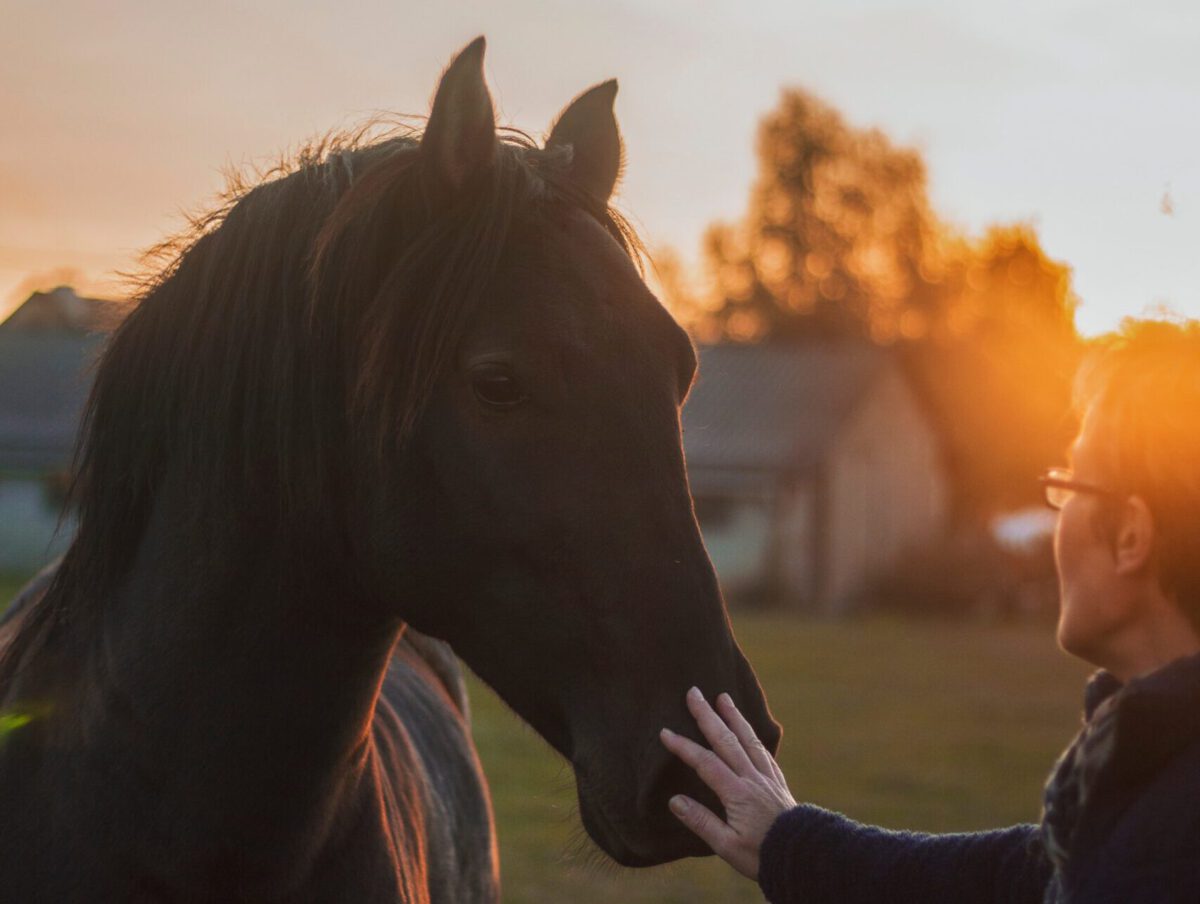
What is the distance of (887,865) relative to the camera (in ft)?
7.08

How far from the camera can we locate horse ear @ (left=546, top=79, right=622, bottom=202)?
251cm

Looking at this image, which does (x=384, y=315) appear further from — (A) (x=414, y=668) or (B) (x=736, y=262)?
(B) (x=736, y=262)

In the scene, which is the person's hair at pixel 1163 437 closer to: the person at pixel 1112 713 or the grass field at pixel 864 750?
the person at pixel 1112 713

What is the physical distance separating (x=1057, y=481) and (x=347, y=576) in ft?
3.75

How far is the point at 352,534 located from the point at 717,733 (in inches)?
27.4

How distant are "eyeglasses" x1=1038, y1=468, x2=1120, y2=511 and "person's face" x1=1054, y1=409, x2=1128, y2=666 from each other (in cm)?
1

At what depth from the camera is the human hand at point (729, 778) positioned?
1.86 meters

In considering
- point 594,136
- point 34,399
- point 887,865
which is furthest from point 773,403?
point 887,865

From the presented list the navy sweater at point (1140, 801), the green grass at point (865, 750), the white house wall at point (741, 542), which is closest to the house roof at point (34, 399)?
the white house wall at point (741, 542)

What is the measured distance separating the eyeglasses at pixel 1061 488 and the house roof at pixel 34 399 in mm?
29167

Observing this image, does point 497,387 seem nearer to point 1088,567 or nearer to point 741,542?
point 1088,567

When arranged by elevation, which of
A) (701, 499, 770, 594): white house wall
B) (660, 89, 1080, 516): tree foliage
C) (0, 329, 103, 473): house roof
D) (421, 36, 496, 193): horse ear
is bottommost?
(701, 499, 770, 594): white house wall

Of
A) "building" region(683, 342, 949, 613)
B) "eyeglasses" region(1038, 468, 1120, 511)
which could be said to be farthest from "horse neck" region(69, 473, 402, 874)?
"building" region(683, 342, 949, 613)

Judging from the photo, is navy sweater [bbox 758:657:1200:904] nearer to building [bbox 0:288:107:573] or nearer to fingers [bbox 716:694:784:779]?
fingers [bbox 716:694:784:779]
